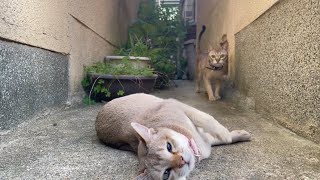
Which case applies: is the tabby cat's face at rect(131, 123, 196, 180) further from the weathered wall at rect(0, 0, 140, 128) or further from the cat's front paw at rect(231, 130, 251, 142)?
the weathered wall at rect(0, 0, 140, 128)

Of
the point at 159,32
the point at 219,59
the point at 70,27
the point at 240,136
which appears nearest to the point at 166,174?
the point at 240,136

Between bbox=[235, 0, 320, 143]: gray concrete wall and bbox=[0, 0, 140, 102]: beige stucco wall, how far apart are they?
1.79m

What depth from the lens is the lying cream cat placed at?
4.00ft

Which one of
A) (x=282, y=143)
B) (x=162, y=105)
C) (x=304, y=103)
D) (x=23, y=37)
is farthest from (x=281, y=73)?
(x=23, y=37)

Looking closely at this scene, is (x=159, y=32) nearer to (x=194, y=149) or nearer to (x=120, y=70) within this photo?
(x=120, y=70)

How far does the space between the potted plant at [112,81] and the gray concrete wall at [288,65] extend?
131cm

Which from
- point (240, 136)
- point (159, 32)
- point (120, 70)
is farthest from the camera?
point (159, 32)

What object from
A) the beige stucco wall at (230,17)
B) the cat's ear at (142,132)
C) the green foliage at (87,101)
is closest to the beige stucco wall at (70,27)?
the green foliage at (87,101)

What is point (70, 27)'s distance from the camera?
10.2 feet

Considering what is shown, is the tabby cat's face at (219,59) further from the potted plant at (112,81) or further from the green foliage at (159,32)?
the green foliage at (159,32)

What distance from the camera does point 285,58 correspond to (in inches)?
83.3

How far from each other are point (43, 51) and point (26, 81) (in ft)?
1.31

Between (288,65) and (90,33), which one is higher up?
(90,33)

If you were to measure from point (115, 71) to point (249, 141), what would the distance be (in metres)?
2.15
